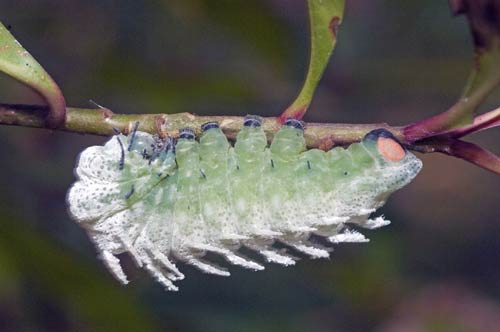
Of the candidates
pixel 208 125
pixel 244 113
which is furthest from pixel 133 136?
pixel 244 113

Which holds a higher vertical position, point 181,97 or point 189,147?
point 181,97

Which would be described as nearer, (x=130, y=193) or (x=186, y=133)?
(x=186, y=133)

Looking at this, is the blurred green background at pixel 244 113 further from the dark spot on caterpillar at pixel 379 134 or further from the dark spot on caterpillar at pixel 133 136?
the dark spot on caterpillar at pixel 379 134

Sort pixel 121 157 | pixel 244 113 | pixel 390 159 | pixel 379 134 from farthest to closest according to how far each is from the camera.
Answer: pixel 244 113
pixel 121 157
pixel 390 159
pixel 379 134

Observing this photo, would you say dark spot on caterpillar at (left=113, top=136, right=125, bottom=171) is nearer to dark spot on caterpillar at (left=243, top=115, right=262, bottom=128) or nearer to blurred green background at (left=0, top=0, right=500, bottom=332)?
dark spot on caterpillar at (left=243, top=115, right=262, bottom=128)

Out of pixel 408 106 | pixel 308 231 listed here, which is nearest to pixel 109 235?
pixel 308 231

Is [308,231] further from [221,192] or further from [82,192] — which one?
[82,192]

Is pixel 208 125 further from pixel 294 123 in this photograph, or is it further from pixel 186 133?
pixel 294 123
